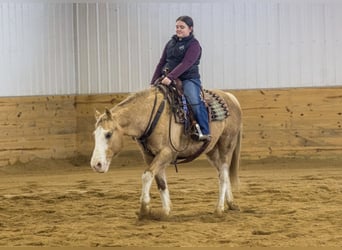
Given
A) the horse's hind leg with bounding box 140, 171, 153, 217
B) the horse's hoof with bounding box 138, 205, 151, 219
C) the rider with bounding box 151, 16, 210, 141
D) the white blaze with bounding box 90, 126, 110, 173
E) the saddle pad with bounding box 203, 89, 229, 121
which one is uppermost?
the rider with bounding box 151, 16, 210, 141

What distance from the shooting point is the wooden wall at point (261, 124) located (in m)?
12.1

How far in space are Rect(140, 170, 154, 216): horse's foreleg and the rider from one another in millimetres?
744

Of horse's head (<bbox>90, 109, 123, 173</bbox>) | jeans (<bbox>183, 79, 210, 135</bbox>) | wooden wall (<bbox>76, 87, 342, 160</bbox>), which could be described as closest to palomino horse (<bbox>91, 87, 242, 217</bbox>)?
horse's head (<bbox>90, 109, 123, 173</bbox>)

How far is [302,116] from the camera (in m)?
12.2

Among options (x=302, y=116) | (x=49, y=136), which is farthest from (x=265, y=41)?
(x=49, y=136)

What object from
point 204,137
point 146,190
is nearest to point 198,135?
point 204,137

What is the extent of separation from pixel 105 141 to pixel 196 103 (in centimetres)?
117

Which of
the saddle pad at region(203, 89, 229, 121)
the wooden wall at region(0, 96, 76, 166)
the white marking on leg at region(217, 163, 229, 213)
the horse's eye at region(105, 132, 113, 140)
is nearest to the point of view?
the horse's eye at region(105, 132, 113, 140)

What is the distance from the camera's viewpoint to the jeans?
6.66m

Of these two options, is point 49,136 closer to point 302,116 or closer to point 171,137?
point 302,116

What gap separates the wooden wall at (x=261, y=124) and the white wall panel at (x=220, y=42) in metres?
0.39

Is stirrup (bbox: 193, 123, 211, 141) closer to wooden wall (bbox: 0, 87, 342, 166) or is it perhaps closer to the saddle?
the saddle

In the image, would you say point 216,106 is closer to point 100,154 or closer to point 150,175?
point 150,175

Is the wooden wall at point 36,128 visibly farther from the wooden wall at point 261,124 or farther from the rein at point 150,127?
the rein at point 150,127
